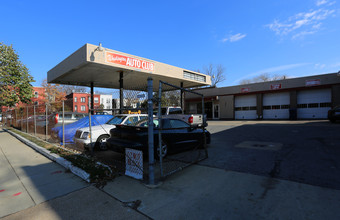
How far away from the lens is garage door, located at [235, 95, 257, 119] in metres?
24.9

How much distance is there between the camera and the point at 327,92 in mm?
20469

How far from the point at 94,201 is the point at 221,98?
2639 cm

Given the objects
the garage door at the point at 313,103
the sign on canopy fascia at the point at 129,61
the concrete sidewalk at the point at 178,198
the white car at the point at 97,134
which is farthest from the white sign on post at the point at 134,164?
the garage door at the point at 313,103

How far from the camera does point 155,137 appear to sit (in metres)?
5.33

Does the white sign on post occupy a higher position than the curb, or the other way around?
the white sign on post

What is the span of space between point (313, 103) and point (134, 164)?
2482cm

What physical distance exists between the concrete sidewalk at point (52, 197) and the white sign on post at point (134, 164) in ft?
2.82

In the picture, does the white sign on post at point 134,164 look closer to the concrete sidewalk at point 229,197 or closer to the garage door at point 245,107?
the concrete sidewalk at point 229,197

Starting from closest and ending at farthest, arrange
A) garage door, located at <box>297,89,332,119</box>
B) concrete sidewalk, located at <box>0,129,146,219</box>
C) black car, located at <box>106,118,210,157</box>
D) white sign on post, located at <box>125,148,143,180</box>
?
concrete sidewalk, located at <box>0,129,146,219</box> < white sign on post, located at <box>125,148,143,180</box> < black car, located at <box>106,118,210,157</box> < garage door, located at <box>297,89,332,119</box>

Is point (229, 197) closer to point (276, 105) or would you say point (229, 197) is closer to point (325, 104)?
point (276, 105)

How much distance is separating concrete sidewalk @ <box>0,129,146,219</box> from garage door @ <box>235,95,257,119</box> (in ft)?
81.3

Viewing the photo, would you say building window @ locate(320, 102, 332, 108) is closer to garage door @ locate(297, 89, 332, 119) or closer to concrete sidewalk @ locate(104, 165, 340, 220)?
garage door @ locate(297, 89, 332, 119)

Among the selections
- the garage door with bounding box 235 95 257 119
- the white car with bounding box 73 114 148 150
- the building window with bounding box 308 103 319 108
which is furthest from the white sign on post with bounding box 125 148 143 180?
the building window with bounding box 308 103 319 108

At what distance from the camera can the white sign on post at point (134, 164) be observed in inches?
162
